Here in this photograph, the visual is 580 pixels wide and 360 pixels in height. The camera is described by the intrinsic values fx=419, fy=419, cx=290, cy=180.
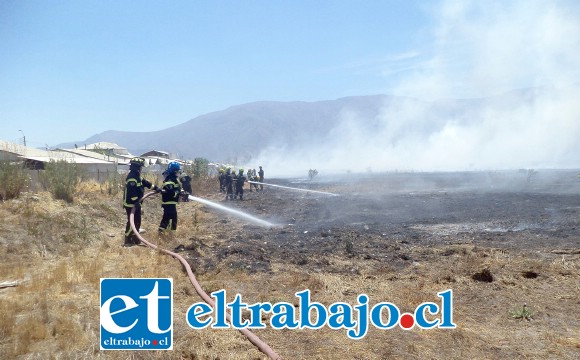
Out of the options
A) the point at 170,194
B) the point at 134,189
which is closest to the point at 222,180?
the point at 170,194

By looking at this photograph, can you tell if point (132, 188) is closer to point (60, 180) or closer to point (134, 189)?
point (134, 189)

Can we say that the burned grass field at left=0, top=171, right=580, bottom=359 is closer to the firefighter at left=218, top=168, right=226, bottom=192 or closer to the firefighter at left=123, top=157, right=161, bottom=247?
the firefighter at left=123, top=157, right=161, bottom=247

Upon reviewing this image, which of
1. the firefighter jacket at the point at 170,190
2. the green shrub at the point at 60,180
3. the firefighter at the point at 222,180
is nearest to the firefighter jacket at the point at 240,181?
the firefighter at the point at 222,180

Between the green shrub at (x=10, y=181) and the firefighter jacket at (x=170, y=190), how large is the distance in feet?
12.7

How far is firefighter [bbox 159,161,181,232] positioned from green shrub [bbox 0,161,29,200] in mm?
3828

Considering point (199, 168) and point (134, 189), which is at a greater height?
point (199, 168)

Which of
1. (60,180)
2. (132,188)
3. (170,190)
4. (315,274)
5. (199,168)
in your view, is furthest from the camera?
(199,168)

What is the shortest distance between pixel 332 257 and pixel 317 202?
1257 centimetres

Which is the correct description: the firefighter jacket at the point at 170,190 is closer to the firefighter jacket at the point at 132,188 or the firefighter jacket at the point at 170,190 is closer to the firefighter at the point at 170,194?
the firefighter at the point at 170,194

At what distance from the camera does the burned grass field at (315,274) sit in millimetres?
4258

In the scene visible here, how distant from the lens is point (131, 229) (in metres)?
8.88

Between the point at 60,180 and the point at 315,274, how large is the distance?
26.5 feet

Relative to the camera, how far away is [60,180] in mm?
11430

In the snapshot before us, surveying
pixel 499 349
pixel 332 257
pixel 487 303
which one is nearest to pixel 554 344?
pixel 499 349
